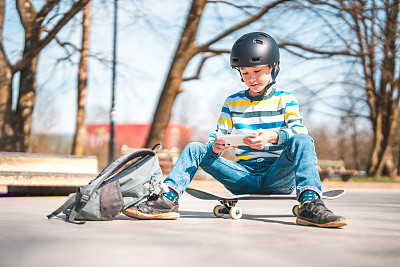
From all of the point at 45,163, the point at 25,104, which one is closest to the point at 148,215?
the point at 45,163

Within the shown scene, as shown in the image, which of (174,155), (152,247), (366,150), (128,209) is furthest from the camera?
(366,150)

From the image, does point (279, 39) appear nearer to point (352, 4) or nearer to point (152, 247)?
point (352, 4)

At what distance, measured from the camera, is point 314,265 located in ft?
6.88

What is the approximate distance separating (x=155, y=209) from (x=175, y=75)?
9.43m

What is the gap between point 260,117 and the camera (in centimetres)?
397

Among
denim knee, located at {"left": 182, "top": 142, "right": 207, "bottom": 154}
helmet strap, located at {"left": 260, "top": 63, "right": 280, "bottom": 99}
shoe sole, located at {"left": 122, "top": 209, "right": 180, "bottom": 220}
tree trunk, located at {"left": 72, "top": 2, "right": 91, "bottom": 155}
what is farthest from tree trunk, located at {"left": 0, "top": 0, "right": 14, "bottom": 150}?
helmet strap, located at {"left": 260, "top": 63, "right": 280, "bottom": 99}

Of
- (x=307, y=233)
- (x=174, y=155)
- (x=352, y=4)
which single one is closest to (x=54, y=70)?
(x=174, y=155)

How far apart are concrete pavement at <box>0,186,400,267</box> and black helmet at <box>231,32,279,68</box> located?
1276mm

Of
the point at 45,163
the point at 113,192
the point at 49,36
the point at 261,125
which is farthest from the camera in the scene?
the point at 49,36

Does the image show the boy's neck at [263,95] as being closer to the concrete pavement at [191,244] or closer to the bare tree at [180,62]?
the concrete pavement at [191,244]

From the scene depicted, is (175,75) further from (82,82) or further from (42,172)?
(42,172)

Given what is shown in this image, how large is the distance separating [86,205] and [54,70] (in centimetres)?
1128

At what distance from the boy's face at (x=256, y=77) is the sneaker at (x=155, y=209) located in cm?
114

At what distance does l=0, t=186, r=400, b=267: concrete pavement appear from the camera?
2.15 metres
